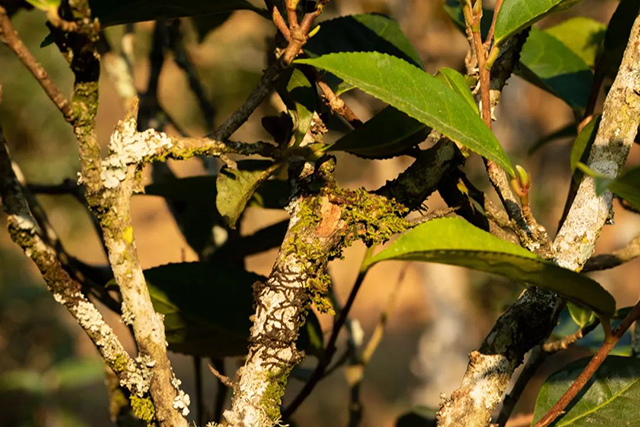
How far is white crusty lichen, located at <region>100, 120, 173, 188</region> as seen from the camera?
18.7 inches

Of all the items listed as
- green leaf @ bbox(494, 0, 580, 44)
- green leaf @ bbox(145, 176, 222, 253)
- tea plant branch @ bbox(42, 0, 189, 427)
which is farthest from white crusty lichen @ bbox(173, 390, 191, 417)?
green leaf @ bbox(494, 0, 580, 44)

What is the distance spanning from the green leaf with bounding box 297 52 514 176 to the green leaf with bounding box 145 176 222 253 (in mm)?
273

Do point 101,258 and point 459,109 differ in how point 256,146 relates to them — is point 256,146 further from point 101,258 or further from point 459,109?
point 101,258

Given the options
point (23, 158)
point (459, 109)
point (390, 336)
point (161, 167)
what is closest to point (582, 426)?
point (459, 109)

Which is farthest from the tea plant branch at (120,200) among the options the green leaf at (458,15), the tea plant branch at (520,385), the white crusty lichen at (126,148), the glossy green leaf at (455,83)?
the green leaf at (458,15)

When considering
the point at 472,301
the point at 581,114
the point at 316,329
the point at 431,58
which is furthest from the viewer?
the point at 472,301

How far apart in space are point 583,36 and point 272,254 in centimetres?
688

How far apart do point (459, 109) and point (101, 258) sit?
740cm

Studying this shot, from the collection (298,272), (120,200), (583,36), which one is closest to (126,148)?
(120,200)

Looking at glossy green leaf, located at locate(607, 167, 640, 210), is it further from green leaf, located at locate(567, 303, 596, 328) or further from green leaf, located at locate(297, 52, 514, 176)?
green leaf, located at locate(567, 303, 596, 328)

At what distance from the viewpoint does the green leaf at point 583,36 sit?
96cm

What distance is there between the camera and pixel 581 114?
85cm

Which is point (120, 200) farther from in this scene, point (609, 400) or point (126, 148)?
point (609, 400)

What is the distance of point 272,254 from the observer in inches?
306
